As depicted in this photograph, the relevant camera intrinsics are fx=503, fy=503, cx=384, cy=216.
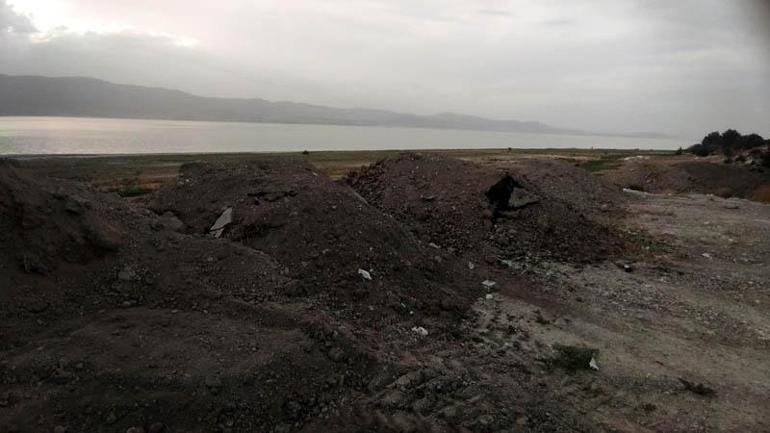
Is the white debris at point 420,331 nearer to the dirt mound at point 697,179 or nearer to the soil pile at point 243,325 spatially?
the soil pile at point 243,325

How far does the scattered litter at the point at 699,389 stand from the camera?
7387mm

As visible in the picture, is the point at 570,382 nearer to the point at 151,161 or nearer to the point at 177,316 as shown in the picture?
the point at 177,316

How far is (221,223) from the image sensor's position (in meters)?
11.0

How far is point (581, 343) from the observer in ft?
28.9

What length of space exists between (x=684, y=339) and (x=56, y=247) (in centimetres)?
1083

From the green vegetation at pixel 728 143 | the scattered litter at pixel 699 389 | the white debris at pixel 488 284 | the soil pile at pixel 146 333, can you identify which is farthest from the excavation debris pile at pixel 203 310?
the green vegetation at pixel 728 143

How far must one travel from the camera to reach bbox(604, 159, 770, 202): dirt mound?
28.4 m

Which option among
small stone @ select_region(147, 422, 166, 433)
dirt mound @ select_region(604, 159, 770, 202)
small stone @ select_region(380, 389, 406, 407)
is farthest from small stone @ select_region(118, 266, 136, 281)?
dirt mound @ select_region(604, 159, 770, 202)

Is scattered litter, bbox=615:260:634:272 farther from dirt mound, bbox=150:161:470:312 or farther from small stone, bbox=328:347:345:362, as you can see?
small stone, bbox=328:347:345:362

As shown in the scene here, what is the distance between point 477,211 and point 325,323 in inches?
330

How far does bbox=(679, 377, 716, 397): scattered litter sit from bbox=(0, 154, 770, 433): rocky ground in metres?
0.06

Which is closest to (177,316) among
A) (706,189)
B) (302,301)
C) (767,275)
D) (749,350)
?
(302,301)

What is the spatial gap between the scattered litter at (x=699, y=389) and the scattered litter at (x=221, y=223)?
888cm

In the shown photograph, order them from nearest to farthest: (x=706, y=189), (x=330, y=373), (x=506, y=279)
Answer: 1. (x=330, y=373)
2. (x=506, y=279)
3. (x=706, y=189)
